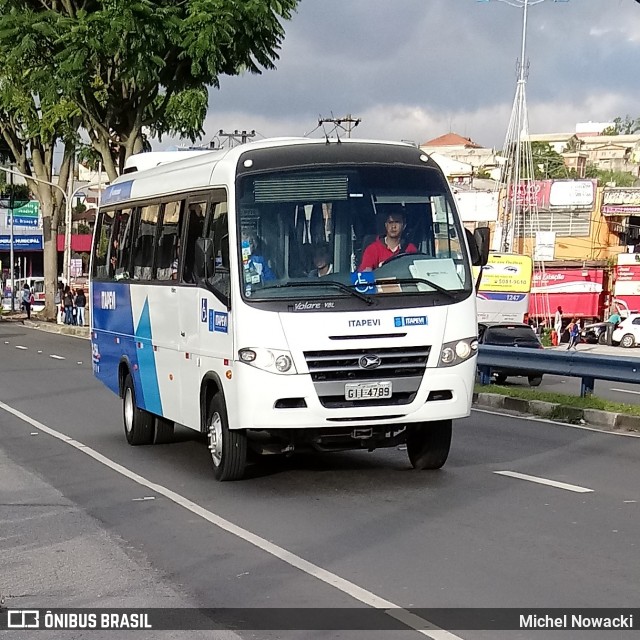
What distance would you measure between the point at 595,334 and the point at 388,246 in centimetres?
4749

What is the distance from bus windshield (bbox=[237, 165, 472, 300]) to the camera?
404 inches

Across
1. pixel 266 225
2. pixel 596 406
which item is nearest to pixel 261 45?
pixel 596 406

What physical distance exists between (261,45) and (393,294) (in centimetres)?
2334

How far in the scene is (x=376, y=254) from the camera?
1040cm

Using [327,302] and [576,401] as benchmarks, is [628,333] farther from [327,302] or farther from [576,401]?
[327,302]

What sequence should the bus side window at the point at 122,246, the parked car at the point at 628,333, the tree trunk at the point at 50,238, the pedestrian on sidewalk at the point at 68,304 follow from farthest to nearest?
the pedestrian on sidewalk at the point at 68,304 → the parked car at the point at 628,333 → the tree trunk at the point at 50,238 → the bus side window at the point at 122,246

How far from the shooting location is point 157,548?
8289 millimetres

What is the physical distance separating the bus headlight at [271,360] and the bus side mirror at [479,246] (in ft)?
6.89

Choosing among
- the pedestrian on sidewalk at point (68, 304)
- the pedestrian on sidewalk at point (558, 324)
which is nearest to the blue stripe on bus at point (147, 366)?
the pedestrian on sidewalk at point (68, 304)

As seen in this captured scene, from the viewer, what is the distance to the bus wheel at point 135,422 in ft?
45.6

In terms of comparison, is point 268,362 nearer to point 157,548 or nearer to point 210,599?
point 157,548

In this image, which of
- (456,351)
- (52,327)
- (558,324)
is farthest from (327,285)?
(558,324)

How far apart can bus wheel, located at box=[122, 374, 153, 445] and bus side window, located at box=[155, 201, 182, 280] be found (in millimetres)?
1881

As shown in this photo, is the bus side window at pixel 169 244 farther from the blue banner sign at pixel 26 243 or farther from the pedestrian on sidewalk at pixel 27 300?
the blue banner sign at pixel 26 243
